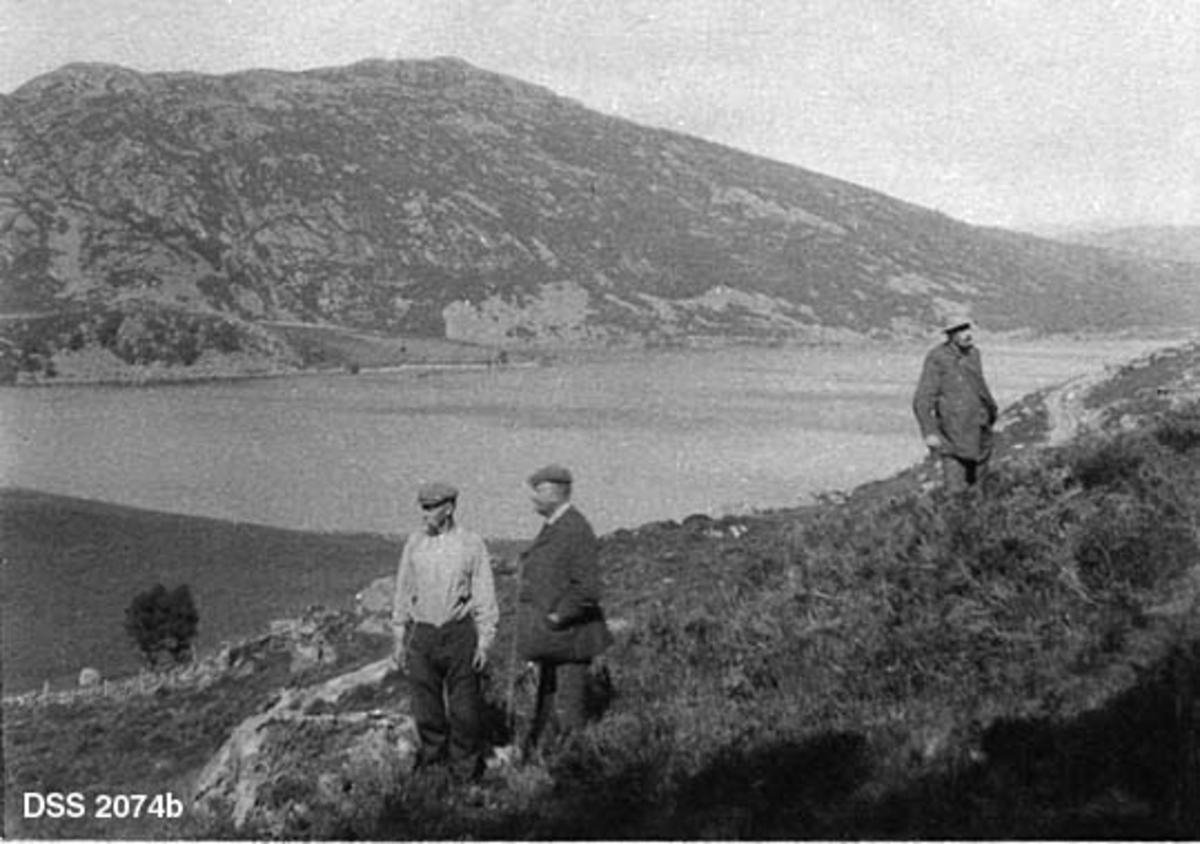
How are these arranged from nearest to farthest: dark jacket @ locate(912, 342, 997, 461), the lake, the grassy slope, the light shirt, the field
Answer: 1. the light shirt
2. dark jacket @ locate(912, 342, 997, 461)
3. the field
4. the grassy slope
5. the lake

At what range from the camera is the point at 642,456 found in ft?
213

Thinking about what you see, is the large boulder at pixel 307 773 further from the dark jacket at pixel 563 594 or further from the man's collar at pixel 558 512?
the man's collar at pixel 558 512

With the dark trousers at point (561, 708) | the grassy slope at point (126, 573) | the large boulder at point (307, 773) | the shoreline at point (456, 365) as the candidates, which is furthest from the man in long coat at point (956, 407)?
the shoreline at point (456, 365)

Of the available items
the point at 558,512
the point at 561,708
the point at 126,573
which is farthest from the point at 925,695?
the point at 126,573

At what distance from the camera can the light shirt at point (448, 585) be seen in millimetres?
6750

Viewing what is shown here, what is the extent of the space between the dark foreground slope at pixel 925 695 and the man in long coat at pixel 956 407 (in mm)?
450

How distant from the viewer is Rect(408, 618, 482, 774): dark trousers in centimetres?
661

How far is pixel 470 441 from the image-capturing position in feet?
242

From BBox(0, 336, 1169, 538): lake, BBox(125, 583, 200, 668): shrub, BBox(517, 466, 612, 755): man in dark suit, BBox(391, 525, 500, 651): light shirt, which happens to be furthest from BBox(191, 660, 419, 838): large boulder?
BBox(0, 336, 1169, 538): lake

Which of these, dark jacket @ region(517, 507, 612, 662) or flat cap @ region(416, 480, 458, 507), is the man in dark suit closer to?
dark jacket @ region(517, 507, 612, 662)

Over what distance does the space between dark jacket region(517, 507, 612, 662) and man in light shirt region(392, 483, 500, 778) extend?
29 cm

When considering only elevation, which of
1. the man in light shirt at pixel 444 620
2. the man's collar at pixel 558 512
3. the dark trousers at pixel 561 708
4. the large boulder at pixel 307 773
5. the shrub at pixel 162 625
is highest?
the man's collar at pixel 558 512

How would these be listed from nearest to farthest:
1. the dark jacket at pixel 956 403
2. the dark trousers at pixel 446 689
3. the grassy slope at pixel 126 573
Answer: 1. the dark trousers at pixel 446 689
2. the dark jacket at pixel 956 403
3. the grassy slope at pixel 126 573

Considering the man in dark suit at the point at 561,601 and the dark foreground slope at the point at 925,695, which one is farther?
the man in dark suit at the point at 561,601
